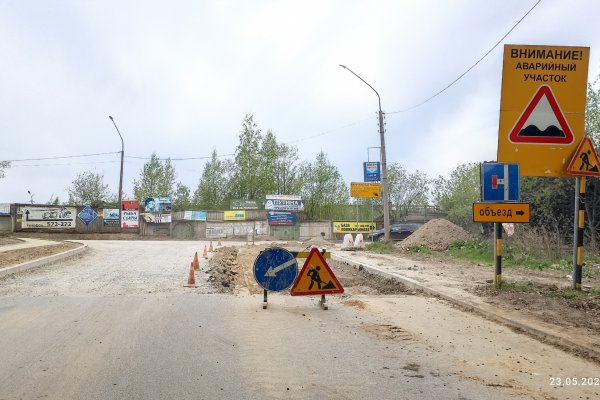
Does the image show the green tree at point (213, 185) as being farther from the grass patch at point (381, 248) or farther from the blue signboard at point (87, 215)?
the grass patch at point (381, 248)

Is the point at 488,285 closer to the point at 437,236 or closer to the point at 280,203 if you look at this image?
the point at 437,236

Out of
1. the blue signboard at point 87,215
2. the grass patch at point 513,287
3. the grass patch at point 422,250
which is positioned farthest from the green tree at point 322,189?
the grass patch at point 513,287

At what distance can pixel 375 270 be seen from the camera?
49.8 feet

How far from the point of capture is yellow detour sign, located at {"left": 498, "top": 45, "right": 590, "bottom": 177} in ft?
33.1

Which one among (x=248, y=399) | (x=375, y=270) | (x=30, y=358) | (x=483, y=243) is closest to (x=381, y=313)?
(x=248, y=399)

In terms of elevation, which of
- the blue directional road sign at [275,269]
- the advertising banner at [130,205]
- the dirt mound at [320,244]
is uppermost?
the advertising banner at [130,205]

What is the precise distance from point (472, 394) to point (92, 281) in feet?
33.8

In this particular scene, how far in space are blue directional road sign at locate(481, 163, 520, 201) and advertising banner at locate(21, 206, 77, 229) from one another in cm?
4251

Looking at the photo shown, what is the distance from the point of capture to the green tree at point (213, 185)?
6159 cm

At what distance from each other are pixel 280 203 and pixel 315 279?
4155cm

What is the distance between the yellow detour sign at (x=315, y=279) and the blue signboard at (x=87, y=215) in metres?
40.7

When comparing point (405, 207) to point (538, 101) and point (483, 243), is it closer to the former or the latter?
point (483, 243)

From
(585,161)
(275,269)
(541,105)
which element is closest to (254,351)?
(275,269)

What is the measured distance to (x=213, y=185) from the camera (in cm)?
6222
